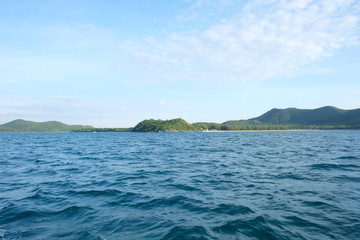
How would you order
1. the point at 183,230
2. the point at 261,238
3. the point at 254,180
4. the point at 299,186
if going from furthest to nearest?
the point at 254,180, the point at 299,186, the point at 183,230, the point at 261,238

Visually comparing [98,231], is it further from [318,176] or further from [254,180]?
[318,176]

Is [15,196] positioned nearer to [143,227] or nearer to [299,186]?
[143,227]

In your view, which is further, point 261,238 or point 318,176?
point 318,176

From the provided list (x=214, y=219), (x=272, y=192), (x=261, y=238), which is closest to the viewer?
(x=261, y=238)

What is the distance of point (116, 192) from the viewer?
42.9 ft

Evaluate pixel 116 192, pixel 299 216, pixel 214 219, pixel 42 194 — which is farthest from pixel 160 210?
pixel 42 194

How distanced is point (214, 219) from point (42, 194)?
11440mm

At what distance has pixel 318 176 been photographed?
645 inches

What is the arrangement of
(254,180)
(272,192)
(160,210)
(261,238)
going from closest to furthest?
1. (261,238)
2. (160,210)
3. (272,192)
4. (254,180)

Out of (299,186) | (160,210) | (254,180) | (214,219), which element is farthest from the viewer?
(254,180)

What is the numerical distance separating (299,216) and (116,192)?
1064cm

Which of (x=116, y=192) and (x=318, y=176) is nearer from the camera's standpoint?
(x=116, y=192)

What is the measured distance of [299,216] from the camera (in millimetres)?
9055

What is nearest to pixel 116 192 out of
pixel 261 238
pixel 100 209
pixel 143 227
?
pixel 100 209
